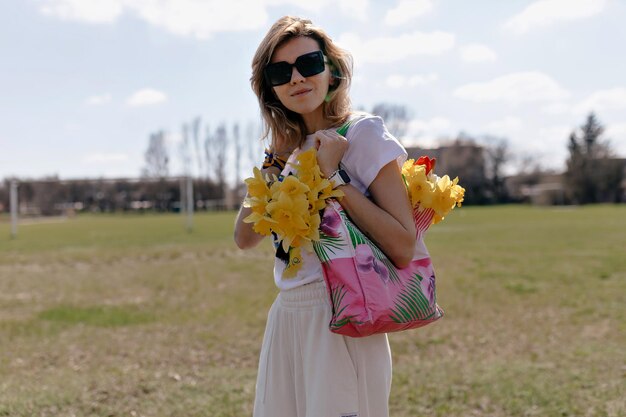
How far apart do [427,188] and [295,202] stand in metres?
0.41

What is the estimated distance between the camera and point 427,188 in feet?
5.80

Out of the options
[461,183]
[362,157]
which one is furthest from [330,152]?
[461,183]

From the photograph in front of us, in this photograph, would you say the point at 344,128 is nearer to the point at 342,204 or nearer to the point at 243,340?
the point at 342,204

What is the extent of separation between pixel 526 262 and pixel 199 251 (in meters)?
7.91

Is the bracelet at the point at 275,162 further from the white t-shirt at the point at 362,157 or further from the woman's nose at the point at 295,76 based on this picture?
the woman's nose at the point at 295,76

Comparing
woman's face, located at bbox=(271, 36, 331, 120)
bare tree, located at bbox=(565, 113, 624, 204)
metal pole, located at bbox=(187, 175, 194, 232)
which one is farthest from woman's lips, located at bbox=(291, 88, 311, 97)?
bare tree, located at bbox=(565, 113, 624, 204)

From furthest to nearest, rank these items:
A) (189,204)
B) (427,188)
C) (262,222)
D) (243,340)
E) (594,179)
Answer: (594,179)
(189,204)
(243,340)
(427,188)
(262,222)

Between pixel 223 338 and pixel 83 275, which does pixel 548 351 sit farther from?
pixel 83 275

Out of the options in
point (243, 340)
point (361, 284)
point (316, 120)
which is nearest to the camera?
point (361, 284)

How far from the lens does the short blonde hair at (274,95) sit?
185cm

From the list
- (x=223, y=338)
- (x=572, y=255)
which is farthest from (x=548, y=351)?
(x=572, y=255)

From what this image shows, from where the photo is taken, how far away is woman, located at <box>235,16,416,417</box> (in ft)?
5.44

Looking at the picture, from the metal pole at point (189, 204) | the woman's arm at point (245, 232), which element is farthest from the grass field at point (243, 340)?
the metal pole at point (189, 204)

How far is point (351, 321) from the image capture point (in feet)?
5.14
